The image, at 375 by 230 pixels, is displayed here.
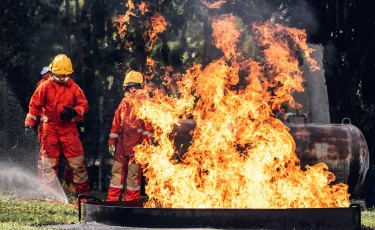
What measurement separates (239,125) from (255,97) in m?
0.37

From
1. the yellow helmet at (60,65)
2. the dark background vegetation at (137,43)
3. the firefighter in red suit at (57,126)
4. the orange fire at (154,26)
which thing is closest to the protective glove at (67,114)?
the firefighter in red suit at (57,126)

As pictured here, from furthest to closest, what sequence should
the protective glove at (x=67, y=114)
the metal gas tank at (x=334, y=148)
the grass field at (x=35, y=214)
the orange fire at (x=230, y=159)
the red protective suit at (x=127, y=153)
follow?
the metal gas tank at (x=334, y=148) → the protective glove at (x=67, y=114) → the red protective suit at (x=127, y=153) → the grass field at (x=35, y=214) → the orange fire at (x=230, y=159)

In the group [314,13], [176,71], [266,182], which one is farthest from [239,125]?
[314,13]

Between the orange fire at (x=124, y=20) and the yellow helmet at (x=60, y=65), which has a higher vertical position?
the orange fire at (x=124, y=20)

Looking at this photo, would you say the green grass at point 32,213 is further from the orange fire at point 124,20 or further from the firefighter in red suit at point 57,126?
the orange fire at point 124,20

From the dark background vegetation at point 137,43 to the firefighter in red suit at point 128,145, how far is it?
9.20 ft

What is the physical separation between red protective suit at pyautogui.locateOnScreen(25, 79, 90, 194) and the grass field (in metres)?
0.62

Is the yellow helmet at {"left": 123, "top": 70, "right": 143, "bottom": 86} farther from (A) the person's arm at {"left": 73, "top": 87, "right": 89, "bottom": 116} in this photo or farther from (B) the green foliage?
(B) the green foliage

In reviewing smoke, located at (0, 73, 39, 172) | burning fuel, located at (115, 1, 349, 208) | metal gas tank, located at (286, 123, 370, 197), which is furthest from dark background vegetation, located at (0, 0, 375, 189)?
burning fuel, located at (115, 1, 349, 208)

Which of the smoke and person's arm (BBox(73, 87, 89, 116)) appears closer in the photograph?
person's arm (BBox(73, 87, 89, 116))

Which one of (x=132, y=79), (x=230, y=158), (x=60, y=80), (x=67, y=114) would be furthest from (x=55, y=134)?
(x=230, y=158)

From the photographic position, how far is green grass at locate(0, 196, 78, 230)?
373 inches

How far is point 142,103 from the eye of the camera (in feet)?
37.3

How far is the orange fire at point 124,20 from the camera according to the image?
14.9 m
